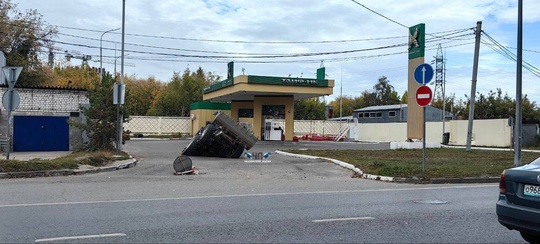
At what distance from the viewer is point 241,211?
823cm

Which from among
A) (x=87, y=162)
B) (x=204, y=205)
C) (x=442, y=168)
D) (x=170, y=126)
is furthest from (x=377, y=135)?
(x=204, y=205)

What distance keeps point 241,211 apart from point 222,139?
12.5 m

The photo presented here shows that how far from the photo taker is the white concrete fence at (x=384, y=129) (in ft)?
120

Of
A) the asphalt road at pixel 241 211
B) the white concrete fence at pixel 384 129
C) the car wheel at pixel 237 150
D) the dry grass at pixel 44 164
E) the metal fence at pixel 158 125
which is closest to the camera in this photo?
the asphalt road at pixel 241 211

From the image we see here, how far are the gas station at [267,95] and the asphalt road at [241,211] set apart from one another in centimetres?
1985

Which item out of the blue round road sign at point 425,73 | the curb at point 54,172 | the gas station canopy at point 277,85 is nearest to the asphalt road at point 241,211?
the curb at point 54,172

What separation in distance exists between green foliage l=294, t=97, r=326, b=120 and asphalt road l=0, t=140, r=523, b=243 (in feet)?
179

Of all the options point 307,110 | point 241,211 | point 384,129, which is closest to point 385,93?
point 307,110

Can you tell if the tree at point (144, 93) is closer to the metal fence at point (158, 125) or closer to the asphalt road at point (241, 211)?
the metal fence at point (158, 125)

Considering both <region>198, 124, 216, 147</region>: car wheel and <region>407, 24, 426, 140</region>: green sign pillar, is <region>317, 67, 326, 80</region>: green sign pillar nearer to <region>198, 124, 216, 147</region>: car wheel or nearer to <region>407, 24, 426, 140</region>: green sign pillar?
<region>407, 24, 426, 140</region>: green sign pillar

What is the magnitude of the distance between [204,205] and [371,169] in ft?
26.7

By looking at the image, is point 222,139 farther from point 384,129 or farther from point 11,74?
point 384,129

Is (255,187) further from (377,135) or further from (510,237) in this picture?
(377,135)

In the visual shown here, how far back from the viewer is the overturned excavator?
20.4m
